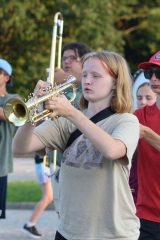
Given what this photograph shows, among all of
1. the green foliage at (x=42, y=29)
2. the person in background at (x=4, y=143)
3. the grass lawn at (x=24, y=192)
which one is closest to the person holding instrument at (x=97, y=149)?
the person in background at (x=4, y=143)

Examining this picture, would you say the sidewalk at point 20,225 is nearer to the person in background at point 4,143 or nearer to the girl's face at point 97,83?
the person in background at point 4,143

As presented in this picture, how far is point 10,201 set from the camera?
38.5 ft

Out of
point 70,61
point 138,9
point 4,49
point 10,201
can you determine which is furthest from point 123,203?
point 138,9

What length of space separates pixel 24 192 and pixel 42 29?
13.2 meters

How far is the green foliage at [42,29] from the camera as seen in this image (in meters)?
24.2

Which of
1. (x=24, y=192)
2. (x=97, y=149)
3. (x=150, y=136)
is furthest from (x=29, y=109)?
(x=24, y=192)

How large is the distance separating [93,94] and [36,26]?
2114cm

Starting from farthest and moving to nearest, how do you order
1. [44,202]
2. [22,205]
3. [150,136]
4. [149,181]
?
[22,205], [44,202], [149,181], [150,136]

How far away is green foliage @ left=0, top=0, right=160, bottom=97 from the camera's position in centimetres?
2416

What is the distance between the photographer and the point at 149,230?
15.8ft

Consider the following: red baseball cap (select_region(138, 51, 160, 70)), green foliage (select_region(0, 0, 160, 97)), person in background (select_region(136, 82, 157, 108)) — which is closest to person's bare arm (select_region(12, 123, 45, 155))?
red baseball cap (select_region(138, 51, 160, 70))

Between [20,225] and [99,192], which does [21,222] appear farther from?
[99,192]

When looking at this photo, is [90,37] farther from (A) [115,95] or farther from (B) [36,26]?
(A) [115,95]

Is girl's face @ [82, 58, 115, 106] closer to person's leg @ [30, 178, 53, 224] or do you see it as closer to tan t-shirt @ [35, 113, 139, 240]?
tan t-shirt @ [35, 113, 139, 240]
